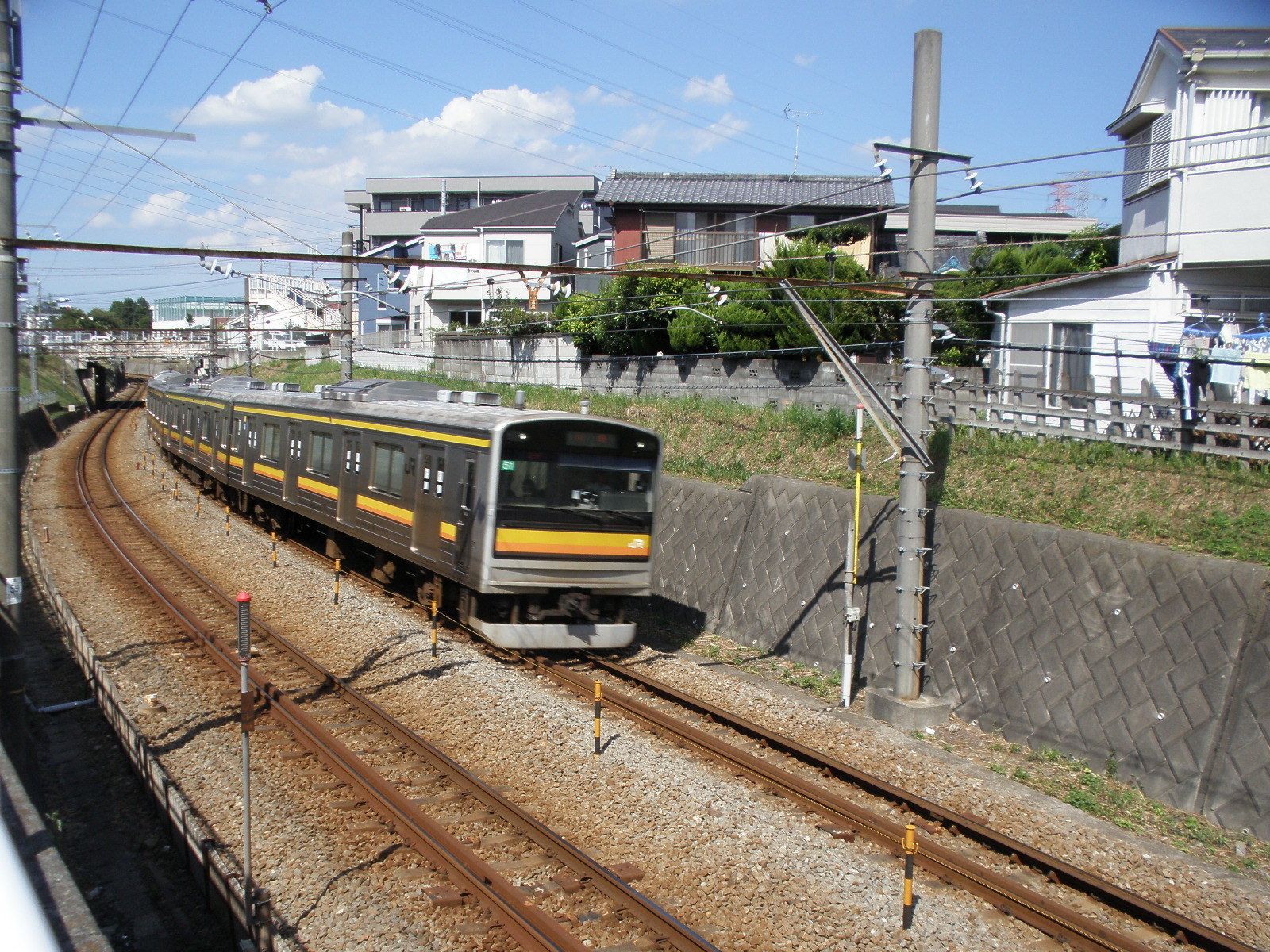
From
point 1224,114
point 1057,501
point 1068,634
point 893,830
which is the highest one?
point 1224,114

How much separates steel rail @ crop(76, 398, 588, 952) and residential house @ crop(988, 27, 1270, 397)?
949 centimetres

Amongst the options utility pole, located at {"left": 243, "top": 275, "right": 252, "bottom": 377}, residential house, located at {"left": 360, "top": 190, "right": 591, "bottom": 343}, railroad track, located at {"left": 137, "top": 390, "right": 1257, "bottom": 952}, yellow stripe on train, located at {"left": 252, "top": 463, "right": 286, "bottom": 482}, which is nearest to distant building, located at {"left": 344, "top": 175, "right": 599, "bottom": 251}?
residential house, located at {"left": 360, "top": 190, "right": 591, "bottom": 343}

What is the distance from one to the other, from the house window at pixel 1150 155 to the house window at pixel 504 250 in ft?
78.6

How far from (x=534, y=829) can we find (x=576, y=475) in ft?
12.9

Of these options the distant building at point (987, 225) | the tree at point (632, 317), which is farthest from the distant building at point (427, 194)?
the tree at point (632, 317)

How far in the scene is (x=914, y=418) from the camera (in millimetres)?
8109

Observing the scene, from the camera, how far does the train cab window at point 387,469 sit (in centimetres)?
1073

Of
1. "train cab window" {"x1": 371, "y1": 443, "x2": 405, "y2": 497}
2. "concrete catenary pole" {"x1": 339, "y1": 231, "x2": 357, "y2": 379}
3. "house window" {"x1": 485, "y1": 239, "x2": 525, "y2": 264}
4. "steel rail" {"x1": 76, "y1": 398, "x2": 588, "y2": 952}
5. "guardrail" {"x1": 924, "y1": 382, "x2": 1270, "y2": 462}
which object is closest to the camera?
"steel rail" {"x1": 76, "y1": 398, "x2": 588, "y2": 952}

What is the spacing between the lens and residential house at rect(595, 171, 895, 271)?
82.9ft

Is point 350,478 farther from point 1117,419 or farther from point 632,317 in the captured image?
point 632,317

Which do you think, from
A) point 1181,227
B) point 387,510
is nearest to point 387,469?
point 387,510

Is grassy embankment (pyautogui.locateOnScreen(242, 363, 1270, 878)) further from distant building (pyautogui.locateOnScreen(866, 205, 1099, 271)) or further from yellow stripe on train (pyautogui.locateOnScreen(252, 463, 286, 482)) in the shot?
distant building (pyautogui.locateOnScreen(866, 205, 1099, 271))

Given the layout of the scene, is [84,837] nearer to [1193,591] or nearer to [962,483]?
[1193,591]

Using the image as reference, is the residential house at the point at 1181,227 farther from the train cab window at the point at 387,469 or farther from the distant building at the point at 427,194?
the distant building at the point at 427,194
